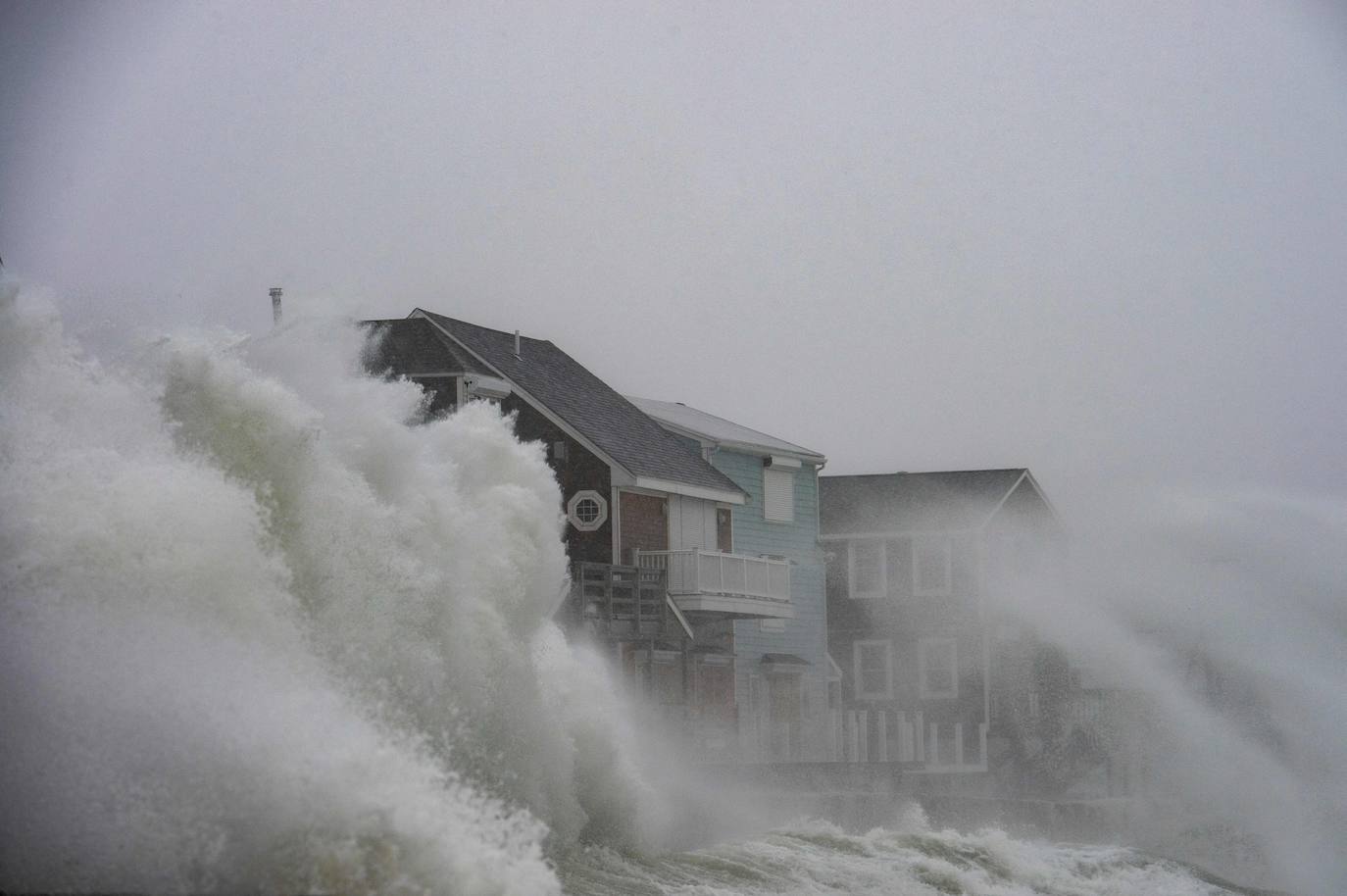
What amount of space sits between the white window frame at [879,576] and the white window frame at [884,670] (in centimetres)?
113

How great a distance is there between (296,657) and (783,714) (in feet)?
90.2

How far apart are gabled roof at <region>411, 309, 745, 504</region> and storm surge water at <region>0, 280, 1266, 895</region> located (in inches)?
405

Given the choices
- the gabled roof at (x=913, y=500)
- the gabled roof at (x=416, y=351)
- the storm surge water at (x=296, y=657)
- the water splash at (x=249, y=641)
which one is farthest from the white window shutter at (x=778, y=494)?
the water splash at (x=249, y=641)

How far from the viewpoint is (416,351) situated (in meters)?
31.0

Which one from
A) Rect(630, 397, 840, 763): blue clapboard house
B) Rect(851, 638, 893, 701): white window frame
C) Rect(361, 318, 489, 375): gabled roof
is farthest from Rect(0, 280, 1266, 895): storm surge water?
Rect(851, 638, 893, 701): white window frame

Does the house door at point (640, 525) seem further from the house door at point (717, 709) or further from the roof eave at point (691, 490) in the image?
the house door at point (717, 709)

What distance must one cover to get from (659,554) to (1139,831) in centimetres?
1268

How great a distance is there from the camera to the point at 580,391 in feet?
114

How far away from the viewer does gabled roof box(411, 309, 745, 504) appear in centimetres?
3169

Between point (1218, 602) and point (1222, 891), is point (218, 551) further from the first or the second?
point (1218, 602)

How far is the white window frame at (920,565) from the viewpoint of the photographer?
43.5m

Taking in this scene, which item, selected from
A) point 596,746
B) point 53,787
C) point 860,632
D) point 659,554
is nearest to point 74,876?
point 53,787

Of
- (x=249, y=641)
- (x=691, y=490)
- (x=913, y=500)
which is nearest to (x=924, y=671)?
(x=913, y=500)

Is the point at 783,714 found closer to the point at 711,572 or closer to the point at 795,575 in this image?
the point at 795,575
